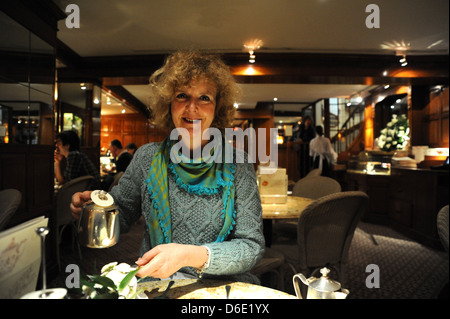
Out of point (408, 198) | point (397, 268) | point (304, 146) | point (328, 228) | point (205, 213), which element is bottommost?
point (397, 268)

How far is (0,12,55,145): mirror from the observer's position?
2.31ft

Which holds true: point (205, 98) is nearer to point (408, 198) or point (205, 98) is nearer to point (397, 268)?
point (397, 268)

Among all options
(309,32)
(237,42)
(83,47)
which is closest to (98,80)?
(83,47)

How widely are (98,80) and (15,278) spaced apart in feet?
15.6

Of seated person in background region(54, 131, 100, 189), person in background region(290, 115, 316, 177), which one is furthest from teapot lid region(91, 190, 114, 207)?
person in background region(290, 115, 316, 177)

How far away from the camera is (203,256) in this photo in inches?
29.6

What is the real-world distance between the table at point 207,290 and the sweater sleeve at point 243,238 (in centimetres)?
4

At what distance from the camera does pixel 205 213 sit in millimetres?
970

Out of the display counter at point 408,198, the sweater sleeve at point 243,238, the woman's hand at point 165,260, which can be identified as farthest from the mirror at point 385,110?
the woman's hand at point 165,260

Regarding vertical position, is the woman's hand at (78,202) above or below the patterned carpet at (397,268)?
above

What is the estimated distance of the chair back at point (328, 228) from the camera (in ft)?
5.08

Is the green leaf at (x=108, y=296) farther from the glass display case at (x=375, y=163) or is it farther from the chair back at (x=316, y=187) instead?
the glass display case at (x=375, y=163)

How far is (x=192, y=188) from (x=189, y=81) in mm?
377

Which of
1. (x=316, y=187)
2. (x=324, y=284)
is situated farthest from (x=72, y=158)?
(x=324, y=284)
